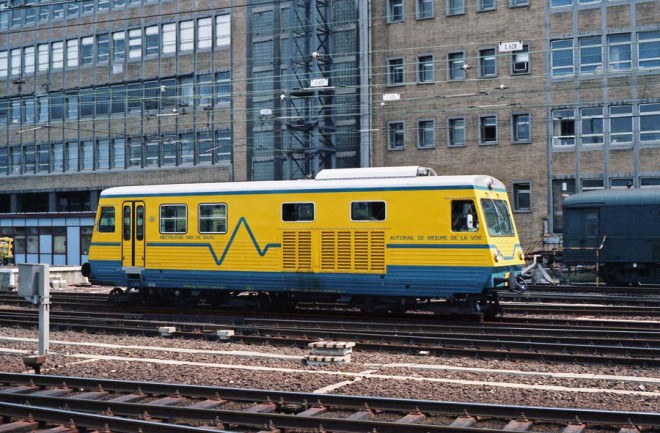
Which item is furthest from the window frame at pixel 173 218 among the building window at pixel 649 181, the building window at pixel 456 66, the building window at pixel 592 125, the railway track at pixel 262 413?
the building window at pixel 649 181

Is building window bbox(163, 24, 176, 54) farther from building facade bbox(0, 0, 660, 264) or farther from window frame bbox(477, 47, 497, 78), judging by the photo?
window frame bbox(477, 47, 497, 78)

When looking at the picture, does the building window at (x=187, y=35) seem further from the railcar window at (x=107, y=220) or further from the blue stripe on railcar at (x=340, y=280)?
the blue stripe on railcar at (x=340, y=280)

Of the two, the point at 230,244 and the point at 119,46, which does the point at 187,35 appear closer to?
the point at 119,46

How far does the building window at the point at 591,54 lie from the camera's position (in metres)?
41.4

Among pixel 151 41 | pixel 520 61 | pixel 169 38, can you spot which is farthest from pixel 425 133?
pixel 151 41

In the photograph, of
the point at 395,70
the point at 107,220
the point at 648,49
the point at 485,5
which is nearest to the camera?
the point at 107,220

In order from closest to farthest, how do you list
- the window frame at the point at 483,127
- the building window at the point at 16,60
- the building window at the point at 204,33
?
the window frame at the point at 483,127 → the building window at the point at 204,33 → the building window at the point at 16,60

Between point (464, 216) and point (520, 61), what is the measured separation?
25.8 m

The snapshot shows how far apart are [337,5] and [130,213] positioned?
26654 mm

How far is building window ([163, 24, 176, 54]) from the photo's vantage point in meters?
52.0

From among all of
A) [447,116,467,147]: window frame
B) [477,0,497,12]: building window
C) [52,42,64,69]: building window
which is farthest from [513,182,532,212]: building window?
[52,42,64,69]: building window

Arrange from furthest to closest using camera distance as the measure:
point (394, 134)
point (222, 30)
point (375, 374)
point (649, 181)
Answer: point (222, 30)
point (394, 134)
point (649, 181)
point (375, 374)

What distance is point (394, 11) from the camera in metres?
45.9

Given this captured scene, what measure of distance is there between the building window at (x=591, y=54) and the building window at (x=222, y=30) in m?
19.7
